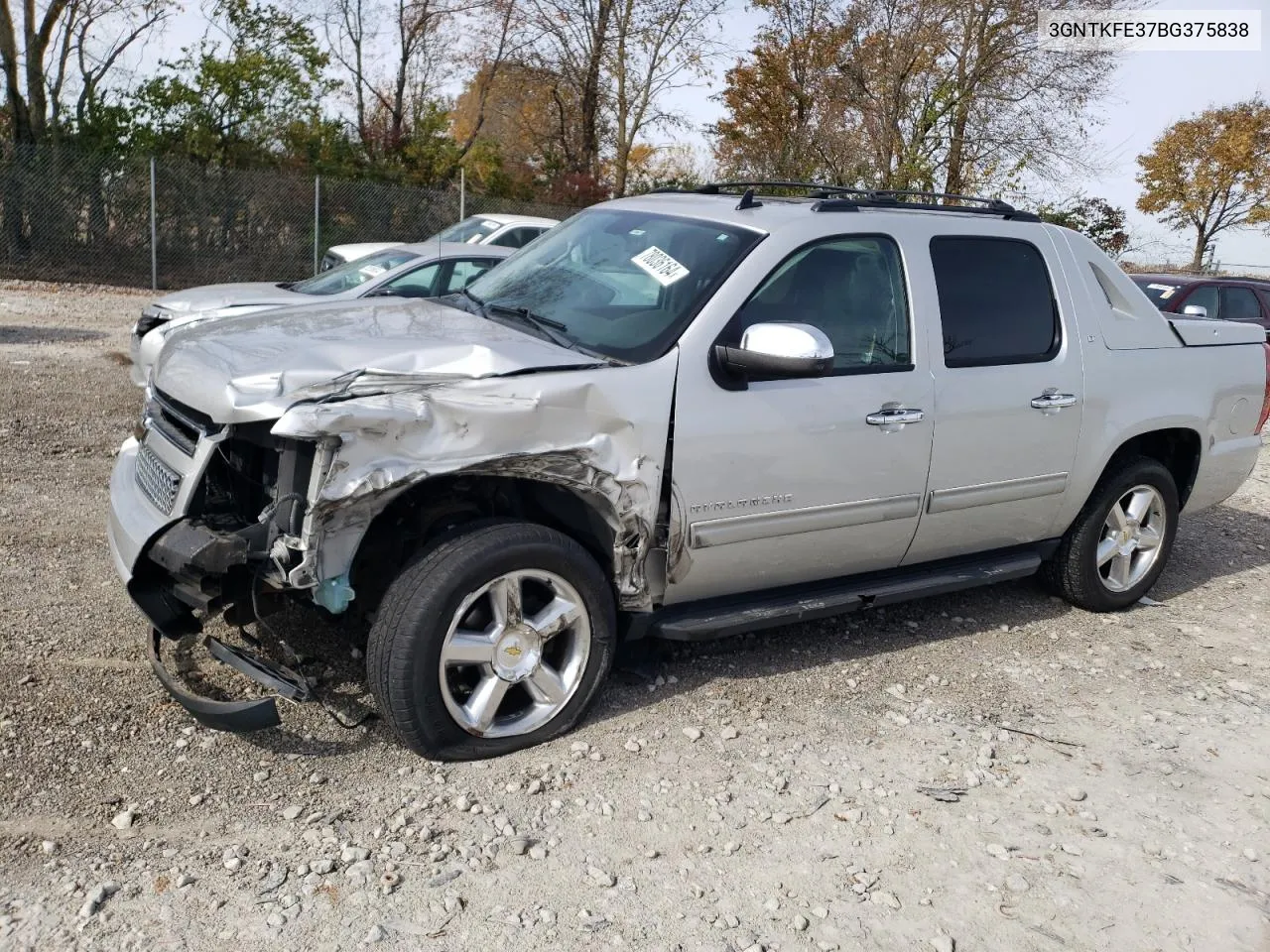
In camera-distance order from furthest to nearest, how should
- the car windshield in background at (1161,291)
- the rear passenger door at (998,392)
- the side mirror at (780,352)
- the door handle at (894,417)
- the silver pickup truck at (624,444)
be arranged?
the car windshield in background at (1161,291), the rear passenger door at (998,392), the door handle at (894,417), the side mirror at (780,352), the silver pickup truck at (624,444)

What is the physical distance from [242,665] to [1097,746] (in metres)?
3.14

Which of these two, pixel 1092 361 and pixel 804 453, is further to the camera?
pixel 1092 361

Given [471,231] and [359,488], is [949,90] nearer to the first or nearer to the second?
[471,231]

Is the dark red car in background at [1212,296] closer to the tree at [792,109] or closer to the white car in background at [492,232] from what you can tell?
the white car in background at [492,232]

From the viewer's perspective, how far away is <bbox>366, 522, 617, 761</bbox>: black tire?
3.50m

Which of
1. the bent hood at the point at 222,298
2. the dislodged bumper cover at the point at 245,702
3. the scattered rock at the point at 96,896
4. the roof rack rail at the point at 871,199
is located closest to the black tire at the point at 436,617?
the dislodged bumper cover at the point at 245,702

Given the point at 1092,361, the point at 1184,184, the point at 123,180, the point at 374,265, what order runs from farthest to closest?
the point at 1184,184 → the point at 123,180 → the point at 374,265 → the point at 1092,361

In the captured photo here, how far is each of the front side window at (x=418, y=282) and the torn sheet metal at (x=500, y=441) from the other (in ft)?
20.5

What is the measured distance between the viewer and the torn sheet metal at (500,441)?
3320mm

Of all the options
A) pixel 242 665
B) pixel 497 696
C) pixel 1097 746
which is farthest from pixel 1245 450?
pixel 242 665

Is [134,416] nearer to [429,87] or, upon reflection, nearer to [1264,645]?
[1264,645]

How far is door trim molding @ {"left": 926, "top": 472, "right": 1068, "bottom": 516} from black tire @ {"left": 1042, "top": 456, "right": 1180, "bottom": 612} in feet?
1.41

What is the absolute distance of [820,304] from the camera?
171 inches

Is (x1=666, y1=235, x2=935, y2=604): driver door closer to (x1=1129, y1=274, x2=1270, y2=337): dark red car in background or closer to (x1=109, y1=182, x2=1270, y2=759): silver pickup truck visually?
(x1=109, y1=182, x2=1270, y2=759): silver pickup truck
